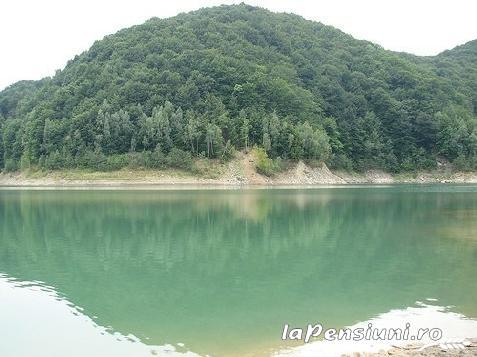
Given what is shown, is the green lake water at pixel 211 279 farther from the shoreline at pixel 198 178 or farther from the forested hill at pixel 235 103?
the forested hill at pixel 235 103

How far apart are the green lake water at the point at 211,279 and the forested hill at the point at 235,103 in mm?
66688

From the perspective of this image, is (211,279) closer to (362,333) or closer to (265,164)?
(362,333)

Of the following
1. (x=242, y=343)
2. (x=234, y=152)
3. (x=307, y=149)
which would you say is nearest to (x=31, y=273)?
(x=242, y=343)

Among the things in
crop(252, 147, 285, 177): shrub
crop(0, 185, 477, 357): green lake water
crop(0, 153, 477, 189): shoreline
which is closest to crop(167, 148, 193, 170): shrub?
crop(0, 153, 477, 189): shoreline

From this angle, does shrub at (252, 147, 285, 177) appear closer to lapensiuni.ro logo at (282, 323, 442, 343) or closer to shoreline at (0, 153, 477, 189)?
shoreline at (0, 153, 477, 189)

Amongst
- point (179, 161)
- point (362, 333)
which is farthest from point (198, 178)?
point (362, 333)

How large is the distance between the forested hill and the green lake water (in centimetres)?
6669

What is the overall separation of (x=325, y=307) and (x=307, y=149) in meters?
91.5

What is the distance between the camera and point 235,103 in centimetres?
11588

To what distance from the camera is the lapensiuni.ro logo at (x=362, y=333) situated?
37.5 ft

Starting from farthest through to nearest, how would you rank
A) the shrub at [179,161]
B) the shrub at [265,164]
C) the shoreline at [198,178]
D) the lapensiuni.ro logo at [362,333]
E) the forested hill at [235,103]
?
the forested hill at [235,103] → the shrub at [265,164] → the shrub at [179,161] → the shoreline at [198,178] → the lapensiuni.ro logo at [362,333]

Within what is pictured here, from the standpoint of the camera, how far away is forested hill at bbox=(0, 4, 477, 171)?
10300 cm

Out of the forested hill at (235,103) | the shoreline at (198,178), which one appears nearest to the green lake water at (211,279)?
the shoreline at (198,178)

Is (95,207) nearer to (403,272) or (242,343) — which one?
(403,272)
